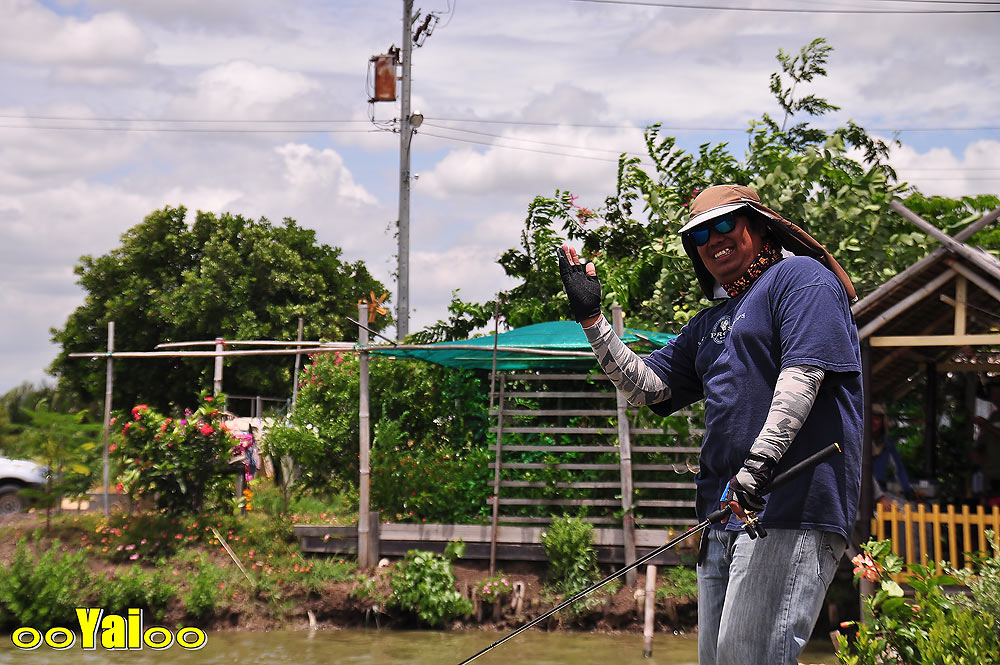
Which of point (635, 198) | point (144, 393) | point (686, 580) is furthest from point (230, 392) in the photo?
point (686, 580)

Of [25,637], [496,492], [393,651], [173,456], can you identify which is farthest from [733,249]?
[173,456]

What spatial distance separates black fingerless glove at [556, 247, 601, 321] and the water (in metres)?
6.11

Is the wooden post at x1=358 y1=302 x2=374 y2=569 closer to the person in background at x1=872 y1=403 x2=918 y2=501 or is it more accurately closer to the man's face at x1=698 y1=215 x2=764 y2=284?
the person in background at x1=872 y1=403 x2=918 y2=501

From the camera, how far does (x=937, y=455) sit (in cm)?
1248

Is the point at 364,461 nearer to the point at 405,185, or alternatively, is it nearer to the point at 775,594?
the point at 775,594

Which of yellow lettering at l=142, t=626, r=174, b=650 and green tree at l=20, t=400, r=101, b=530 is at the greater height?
green tree at l=20, t=400, r=101, b=530

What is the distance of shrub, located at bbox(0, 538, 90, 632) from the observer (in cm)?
988

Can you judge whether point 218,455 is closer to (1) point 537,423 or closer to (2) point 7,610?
(2) point 7,610

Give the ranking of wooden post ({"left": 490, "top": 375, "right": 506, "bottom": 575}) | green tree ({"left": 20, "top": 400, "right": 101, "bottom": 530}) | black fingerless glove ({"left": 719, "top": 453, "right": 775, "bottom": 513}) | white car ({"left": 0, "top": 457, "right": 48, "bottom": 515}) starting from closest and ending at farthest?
black fingerless glove ({"left": 719, "top": 453, "right": 775, "bottom": 513}) → wooden post ({"left": 490, "top": 375, "right": 506, "bottom": 575}) → green tree ({"left": 20, "top": 400, "right": 101, "bottom": 530}) → white car ({"left": 0, "top": 457, "right": 48, "bottom": 515})

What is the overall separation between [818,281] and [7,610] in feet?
31.1

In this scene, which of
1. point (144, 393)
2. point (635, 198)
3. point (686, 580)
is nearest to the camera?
point (686, 580)

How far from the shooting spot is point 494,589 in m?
9.95

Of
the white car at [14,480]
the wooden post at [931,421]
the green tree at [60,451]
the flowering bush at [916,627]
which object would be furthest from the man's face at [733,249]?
the white car at [14,480]

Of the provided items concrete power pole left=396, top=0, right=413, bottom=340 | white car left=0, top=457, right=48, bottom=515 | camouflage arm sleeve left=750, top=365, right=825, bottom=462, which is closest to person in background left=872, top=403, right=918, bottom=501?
camouflage arm sleeve left=750, top=365, right=825, bottom=462
